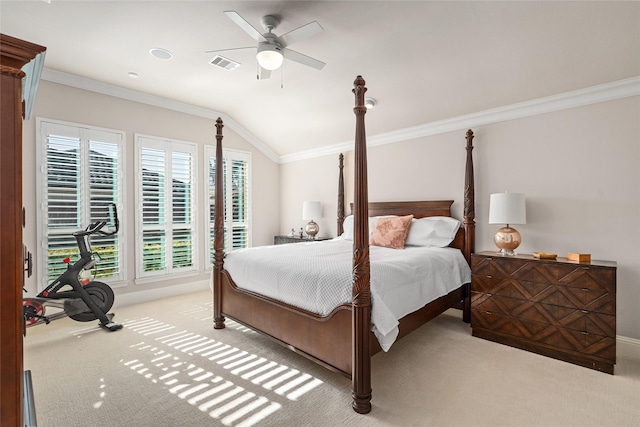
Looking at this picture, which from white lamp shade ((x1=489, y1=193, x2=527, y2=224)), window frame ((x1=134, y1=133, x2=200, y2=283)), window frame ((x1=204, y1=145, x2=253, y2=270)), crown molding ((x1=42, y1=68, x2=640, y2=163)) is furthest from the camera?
window frame ((x1=204, y1=145, x2=253, y2=270))

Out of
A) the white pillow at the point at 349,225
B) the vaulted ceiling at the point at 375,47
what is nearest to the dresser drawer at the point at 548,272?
the white pillow at the point at 349,225

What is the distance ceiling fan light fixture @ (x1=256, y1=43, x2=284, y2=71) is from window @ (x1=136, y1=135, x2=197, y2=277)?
9.14ft

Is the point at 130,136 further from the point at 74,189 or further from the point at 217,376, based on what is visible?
the point at 217,376

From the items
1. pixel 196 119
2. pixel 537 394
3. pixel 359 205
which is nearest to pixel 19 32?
pixel 196 119

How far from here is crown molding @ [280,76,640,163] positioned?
285cm

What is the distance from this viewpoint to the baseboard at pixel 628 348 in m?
2.68

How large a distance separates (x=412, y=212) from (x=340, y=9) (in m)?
2.67

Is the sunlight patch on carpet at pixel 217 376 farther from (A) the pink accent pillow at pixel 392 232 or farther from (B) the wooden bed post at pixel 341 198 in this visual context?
(B) the wooden bed post at pixel 341 198

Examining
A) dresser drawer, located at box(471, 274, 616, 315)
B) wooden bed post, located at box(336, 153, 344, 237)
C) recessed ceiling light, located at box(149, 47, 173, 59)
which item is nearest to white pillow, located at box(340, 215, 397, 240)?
wooden bed post, located at box(336, 153, 344, 237)

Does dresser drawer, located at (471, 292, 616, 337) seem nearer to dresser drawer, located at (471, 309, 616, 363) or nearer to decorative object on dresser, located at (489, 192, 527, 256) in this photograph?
dresser drawer, located at (471, 309, 616, 363)

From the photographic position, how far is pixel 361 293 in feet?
6.59

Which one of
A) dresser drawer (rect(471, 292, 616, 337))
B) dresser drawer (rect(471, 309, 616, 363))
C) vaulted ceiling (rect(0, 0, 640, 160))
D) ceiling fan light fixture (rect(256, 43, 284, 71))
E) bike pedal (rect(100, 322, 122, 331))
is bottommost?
bike pedal (rect(100, 322, 122, 331))

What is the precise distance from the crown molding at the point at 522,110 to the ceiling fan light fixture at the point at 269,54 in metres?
2.46

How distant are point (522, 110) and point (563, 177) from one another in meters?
0.86
